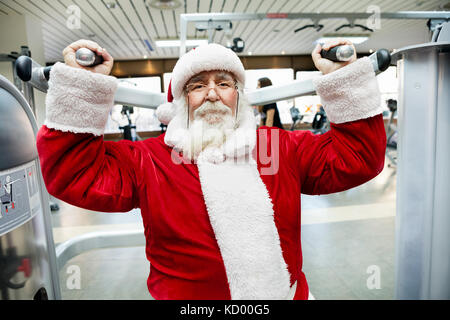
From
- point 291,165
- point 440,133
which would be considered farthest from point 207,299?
point 440,133

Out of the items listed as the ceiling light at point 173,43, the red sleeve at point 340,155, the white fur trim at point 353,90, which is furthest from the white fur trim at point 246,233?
the ceiling light at point 173,43

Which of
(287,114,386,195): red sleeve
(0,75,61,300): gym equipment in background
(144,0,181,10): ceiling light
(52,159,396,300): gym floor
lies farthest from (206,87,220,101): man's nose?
(144,0,181,10): ceiling light

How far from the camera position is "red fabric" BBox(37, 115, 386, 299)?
0.75 meters

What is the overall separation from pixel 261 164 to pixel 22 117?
80cm

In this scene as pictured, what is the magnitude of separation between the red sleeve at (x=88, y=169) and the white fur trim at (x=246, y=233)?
0.73 ft

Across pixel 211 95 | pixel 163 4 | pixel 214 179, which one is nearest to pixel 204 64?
pixel 211 95

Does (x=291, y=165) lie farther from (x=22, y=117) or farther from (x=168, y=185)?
(x=22, y=117)

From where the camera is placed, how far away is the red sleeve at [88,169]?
0.68 meters

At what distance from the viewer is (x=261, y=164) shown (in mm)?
874

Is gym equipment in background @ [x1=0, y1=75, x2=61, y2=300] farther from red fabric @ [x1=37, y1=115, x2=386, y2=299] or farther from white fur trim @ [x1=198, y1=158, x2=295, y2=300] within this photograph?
Answer: white fur trim @ [x1=198, y1=158, x2=295, y2=300]

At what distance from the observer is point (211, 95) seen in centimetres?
89

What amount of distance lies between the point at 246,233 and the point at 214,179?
0.57ft

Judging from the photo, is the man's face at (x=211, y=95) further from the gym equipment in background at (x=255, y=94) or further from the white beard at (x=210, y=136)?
the gym equipment in background at (x=255, y=94)

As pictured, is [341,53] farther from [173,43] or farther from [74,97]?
[173,43]
